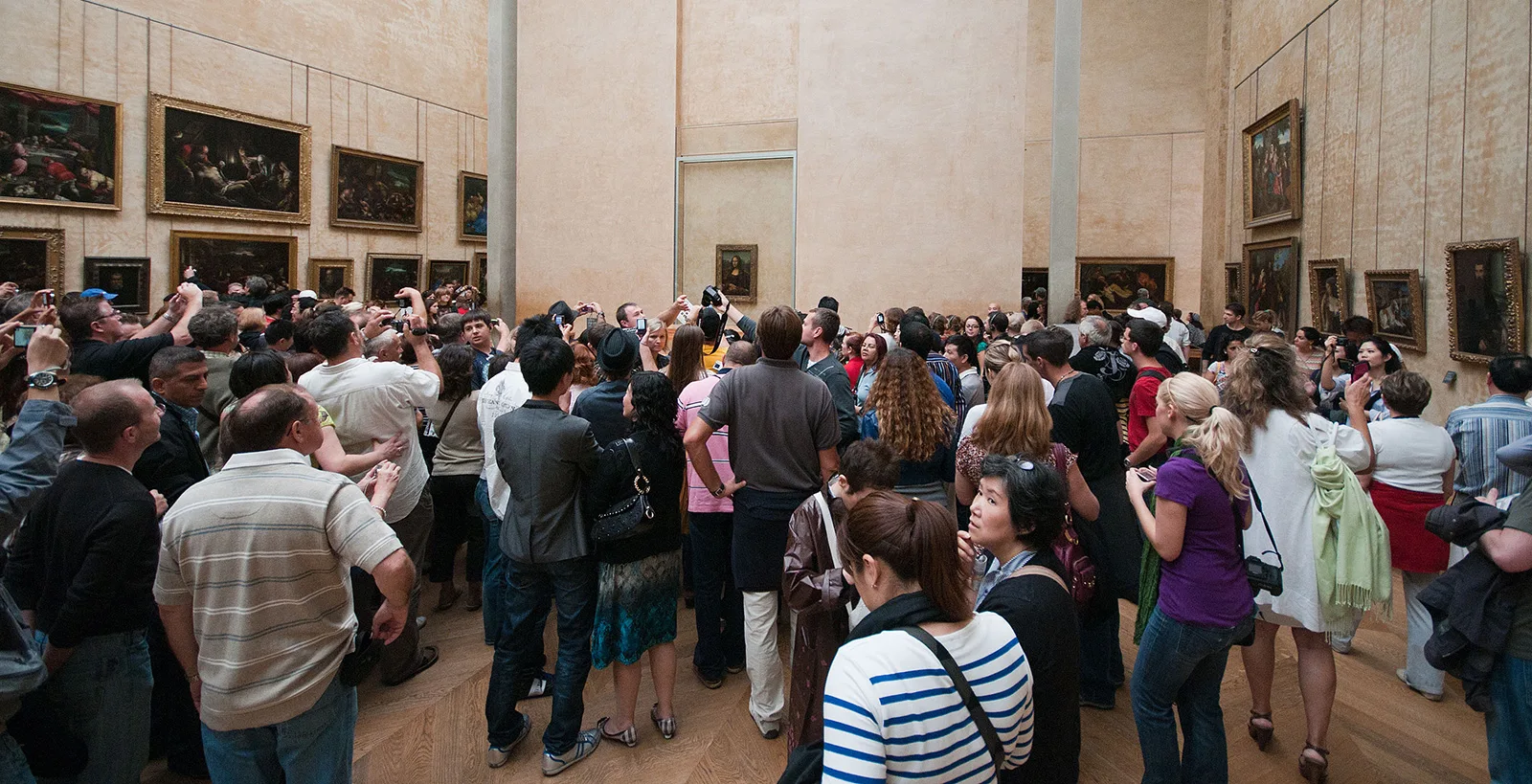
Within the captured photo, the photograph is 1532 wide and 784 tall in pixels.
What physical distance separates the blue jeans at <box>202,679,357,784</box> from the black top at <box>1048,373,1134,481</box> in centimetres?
341

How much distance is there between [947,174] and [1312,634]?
30.0ft

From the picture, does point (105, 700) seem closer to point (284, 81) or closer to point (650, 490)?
point (650, 490)

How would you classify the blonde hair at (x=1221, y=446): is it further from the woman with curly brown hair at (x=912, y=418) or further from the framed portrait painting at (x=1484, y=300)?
the framed portrait painting at (x=1484, y=300)

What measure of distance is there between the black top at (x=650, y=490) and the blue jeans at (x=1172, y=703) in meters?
2.09

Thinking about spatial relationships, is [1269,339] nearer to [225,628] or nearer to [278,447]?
[278,447]

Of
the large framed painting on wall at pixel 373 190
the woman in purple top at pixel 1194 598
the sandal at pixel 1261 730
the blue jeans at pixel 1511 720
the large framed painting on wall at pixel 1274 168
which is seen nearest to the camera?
the blue jeans at pixel 1511 720

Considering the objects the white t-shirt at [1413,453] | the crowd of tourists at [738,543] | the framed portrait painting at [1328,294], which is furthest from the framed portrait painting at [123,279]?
the framed portrait painting at [1328,294]

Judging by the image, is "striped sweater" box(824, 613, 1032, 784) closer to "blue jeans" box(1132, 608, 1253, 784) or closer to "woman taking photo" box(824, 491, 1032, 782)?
"woman taking photo" box(824, 491, 1032, 782)

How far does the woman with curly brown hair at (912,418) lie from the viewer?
391cm

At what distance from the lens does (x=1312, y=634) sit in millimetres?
3664

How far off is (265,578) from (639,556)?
5.54 ft

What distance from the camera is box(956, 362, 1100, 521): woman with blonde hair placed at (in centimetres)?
353

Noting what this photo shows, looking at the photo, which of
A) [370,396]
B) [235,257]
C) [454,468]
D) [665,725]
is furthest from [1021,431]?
[235,257]

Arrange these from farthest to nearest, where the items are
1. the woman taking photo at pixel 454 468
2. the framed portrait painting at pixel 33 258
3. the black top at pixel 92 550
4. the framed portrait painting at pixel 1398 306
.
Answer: the framed portrait painting at pixel 33 258
the framed portrait painting at pixel 1398 306
the woman taking photo at pixel 454 468
the black top at pixel 92 550
